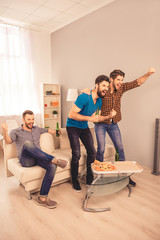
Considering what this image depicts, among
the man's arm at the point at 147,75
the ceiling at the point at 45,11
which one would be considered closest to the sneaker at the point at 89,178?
Answer: the man's arm at the point at 147,75

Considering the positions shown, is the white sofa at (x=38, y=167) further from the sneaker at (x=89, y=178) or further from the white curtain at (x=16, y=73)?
the white curtain at (x=16, y=73)

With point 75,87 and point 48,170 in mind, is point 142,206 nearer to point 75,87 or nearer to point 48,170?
point 48,170

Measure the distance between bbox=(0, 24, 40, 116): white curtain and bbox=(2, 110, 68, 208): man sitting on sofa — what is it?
2.53 metres

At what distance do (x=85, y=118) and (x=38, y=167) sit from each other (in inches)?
31.8

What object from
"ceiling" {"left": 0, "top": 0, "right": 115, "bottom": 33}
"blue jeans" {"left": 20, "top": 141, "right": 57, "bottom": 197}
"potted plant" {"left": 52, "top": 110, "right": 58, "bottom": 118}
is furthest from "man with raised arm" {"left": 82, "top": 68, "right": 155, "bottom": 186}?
"potted plant" {"left": 52, "top": 110, "right": 58, "bottom": 118}

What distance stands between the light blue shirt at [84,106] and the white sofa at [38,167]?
0.52m

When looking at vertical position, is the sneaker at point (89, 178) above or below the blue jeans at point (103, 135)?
below

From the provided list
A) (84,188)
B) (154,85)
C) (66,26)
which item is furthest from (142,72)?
(66,26)

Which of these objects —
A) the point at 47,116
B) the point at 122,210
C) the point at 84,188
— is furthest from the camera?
the point at 47,116

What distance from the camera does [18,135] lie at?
235 centimetres

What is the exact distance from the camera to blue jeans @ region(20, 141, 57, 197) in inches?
83.2

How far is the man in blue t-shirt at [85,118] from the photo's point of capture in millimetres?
2186

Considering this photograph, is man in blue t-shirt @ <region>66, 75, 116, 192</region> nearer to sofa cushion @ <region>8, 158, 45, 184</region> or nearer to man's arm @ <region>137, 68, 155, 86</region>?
sofa cushion @ <region>8, 158, 45, 184</region>

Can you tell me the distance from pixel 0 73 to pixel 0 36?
0.86 meters
